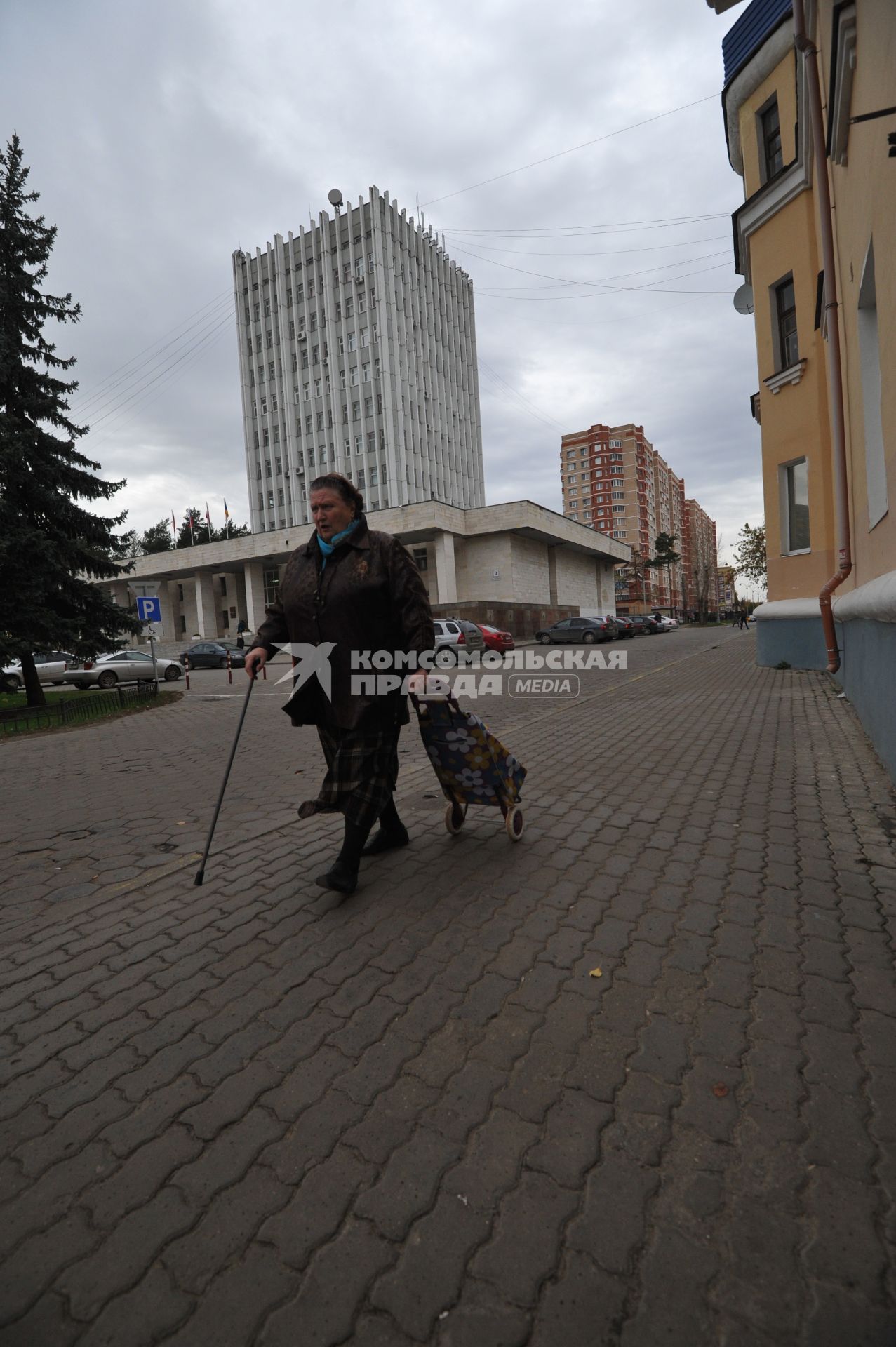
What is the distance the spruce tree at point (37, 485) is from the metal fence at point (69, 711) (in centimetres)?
136

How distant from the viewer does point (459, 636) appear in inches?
923

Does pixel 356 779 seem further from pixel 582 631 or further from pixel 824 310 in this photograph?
pixel 582 631

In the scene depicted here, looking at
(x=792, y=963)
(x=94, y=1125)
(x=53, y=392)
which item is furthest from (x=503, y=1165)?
(x=53, y=392)

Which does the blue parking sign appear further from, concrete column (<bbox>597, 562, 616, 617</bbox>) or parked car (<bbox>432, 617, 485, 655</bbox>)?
concrete column (<bbox>597, 562, 616, 617</bbox>)

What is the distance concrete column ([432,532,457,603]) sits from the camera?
4003cm

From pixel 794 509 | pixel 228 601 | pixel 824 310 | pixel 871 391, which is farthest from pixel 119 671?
pixel 228 601

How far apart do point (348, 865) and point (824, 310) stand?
412 inches

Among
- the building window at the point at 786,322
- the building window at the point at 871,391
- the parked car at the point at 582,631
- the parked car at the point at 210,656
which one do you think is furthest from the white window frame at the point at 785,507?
the parked car at the point at 210,656

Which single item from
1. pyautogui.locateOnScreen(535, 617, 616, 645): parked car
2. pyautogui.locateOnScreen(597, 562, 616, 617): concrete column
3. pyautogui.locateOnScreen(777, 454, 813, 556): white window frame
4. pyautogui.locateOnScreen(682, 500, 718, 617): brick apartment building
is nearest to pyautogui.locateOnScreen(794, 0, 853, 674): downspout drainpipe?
pyautogui.locateOnScreen(777, 454, 813, 556): white window frame

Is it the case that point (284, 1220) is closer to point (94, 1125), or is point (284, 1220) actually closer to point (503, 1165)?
point (503, 1165)

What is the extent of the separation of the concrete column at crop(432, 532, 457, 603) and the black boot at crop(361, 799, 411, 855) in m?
36.2

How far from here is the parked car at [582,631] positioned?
108 feet

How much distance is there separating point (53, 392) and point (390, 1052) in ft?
66.1

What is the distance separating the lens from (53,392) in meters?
17.1
